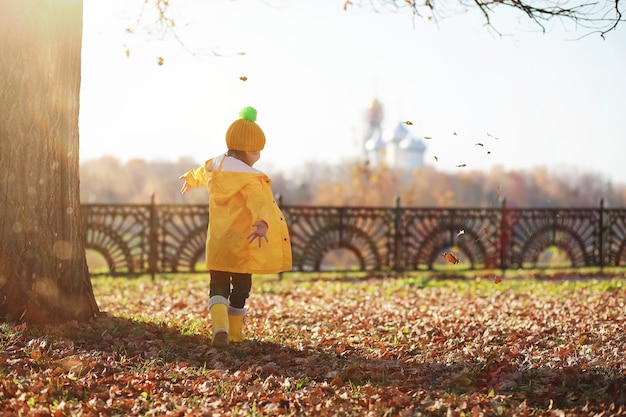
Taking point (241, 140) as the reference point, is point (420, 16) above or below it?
above

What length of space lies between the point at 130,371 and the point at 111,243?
929cm

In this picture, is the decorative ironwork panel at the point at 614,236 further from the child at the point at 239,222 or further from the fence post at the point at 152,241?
the child at the point at 239,222

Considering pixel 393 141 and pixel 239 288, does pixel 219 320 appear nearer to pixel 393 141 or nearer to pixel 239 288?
pixel 239 288

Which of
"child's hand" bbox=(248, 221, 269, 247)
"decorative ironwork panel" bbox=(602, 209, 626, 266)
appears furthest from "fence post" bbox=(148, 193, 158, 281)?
"decorative ironwork panel" bbox=(602, 209, 626, 266)

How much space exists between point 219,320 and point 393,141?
496 ft

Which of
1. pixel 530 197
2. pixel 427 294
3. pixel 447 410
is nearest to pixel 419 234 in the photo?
pixel 427 294

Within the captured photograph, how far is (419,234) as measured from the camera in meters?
15.3

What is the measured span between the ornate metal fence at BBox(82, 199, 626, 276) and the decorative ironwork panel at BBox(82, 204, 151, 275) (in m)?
0.02

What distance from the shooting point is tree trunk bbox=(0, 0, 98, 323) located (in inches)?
229

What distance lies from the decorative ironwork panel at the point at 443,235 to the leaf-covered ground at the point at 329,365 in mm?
6819

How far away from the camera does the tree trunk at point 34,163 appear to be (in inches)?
229

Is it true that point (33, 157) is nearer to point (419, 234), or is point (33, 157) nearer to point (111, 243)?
point (111, 243)

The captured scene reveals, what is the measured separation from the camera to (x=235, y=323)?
19.8 feet

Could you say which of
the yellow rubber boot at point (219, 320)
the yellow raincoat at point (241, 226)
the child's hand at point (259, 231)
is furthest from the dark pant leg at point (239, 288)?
the child's hand at point (259, 231)
